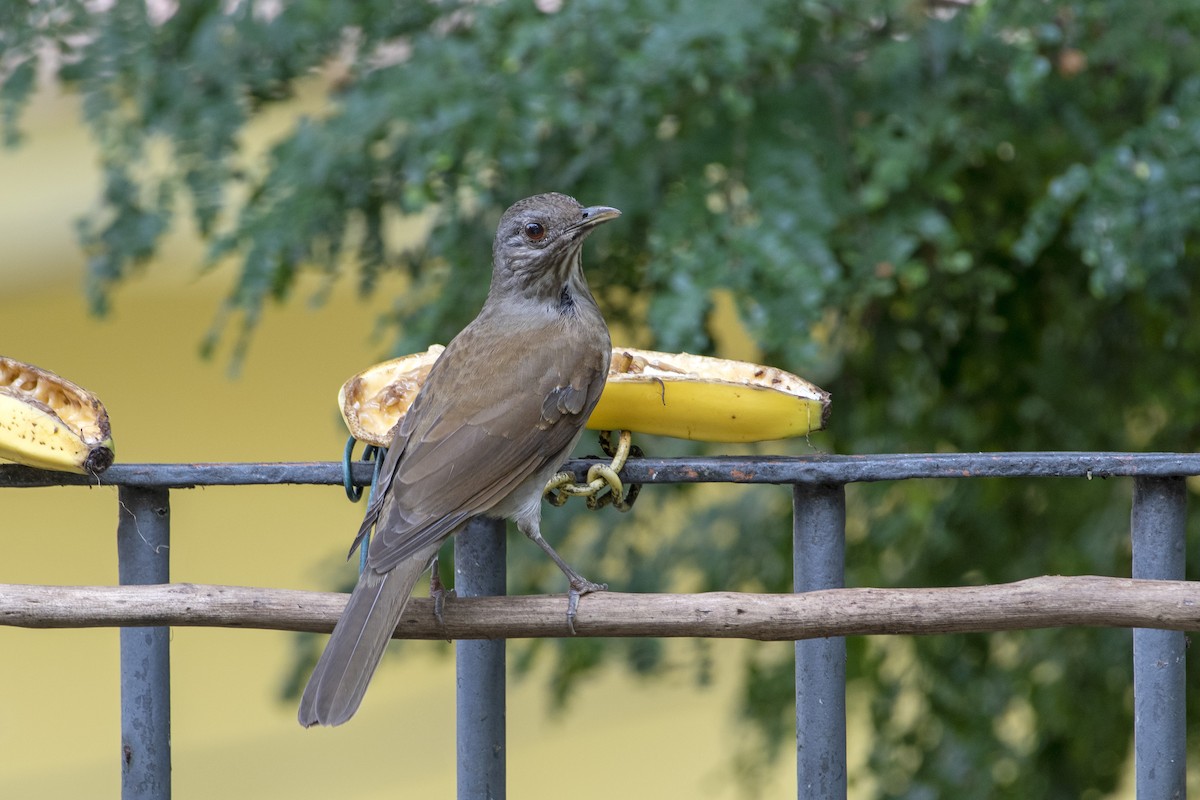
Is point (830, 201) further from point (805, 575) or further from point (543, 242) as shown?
point (805, 575)

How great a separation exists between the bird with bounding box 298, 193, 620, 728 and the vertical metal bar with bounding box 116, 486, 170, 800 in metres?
0.27

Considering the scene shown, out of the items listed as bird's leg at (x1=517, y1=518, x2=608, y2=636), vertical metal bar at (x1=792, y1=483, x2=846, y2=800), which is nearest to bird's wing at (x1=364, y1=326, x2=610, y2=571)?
bird's leg at (x1=517, y1=518, x2=608, y2=636)

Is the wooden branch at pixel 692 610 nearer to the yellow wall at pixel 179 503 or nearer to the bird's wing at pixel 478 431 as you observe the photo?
the bird's wing at pixel 478 431

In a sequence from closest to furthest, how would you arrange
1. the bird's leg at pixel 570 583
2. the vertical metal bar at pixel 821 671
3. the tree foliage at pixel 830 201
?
the bird's leg at pixel 570 583 < the vertical metal bar at pixel 821 671 < the tree foliage at pixel 830 201

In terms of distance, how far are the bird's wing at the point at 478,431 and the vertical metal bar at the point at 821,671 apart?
53 cm

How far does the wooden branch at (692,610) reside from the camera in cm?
182

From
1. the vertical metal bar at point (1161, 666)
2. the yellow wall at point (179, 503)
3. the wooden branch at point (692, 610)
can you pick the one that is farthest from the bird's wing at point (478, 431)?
the yellow wall at point (179, 503)

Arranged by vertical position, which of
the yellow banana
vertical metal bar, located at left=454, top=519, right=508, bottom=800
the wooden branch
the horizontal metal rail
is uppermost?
the yellow banana

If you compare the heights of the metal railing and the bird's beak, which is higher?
the bird's beak

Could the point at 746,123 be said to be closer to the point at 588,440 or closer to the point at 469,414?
the point at 588,440

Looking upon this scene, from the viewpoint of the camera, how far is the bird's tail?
6.28 feet

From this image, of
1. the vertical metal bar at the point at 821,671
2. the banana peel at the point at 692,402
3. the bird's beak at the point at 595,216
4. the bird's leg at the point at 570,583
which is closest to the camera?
the bird's leg at the point at 570,583

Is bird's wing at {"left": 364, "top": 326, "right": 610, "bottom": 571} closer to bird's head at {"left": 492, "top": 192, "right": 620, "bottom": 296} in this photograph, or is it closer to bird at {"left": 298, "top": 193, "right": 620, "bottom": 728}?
bird at {"left": 298, "top": 193, "right": 620, "bottom": 728}

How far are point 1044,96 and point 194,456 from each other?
4904 mm
